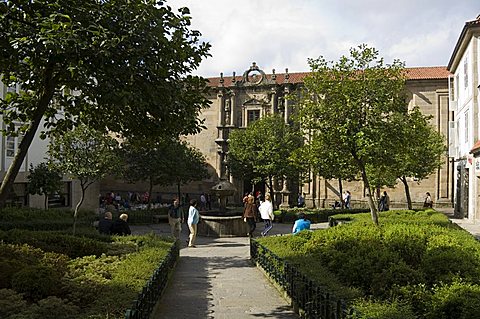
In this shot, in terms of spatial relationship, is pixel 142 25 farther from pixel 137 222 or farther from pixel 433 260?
pixel 137 222

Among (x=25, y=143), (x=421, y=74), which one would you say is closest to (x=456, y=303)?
(x=25, y=143)

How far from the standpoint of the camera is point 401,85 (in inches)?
609

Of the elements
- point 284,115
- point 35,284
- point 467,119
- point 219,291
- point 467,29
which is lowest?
point 219,291

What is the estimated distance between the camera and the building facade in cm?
2439

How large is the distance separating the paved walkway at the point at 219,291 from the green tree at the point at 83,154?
21.0ft

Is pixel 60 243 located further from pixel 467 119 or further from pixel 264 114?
pixel 264 114

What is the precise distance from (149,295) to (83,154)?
A: 1387 cm

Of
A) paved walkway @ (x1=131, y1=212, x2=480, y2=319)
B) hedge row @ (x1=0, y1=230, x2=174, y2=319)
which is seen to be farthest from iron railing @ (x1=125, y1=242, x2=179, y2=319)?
paved walkway @ (x1=131, y1=212, x2=480, y2=319)

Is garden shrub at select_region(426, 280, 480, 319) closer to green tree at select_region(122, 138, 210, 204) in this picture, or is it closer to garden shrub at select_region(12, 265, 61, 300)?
garden shrub at select_region(12, 265, 61, 300)

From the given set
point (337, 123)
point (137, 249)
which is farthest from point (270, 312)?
point (337, 123)

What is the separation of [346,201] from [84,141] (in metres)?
18.6

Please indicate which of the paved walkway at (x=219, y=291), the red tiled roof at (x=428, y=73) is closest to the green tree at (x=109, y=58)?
the paved walkway at (x=219, y=291)

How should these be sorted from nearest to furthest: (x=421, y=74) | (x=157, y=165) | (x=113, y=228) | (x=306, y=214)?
(x=113, y=228)
(x=306, y=214)
(x=157, y=165)
(x=421, y=74)

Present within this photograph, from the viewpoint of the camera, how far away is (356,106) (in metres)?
15.1
